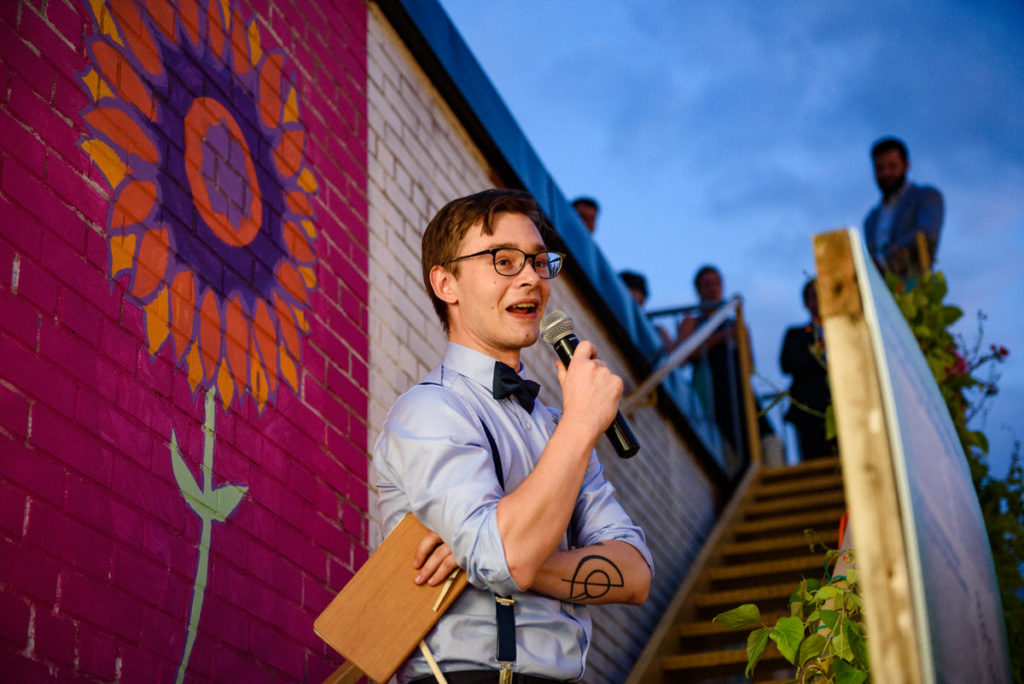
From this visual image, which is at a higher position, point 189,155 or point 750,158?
point 750,158

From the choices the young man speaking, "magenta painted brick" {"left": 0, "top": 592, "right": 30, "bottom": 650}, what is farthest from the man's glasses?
"magenta painted brick" {"left": 0, "top": 592, "right": 30, "bottom": 650}

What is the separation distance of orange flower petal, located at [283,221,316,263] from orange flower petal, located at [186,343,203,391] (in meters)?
0.57

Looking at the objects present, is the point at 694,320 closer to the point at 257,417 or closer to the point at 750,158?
the point at 257,417

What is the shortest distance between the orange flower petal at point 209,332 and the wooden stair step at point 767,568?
3.98 meters

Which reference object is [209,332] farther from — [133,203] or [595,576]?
[595,576]

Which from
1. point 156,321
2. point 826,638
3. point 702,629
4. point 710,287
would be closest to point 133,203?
point 156,321

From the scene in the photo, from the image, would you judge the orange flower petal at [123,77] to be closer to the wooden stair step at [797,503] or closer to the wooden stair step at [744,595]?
the wooden stair step at [744,595]

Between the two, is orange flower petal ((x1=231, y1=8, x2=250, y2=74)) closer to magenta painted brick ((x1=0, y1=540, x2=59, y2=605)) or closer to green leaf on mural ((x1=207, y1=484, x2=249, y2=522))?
green leaf on mural ((x1=207, y1=484, x2=249, y2=522))

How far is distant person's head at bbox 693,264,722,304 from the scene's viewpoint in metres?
8.69

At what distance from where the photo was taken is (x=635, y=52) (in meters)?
36.6

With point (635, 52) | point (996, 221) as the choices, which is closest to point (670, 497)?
point (996, 221)

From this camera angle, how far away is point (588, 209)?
289 inches

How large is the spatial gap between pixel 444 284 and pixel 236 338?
65 centimetres

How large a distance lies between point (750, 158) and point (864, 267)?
29895 millimetres
